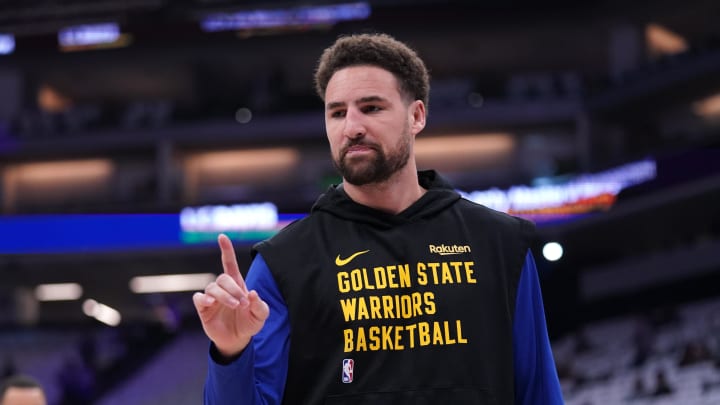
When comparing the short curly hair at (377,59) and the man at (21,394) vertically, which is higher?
the short curly hair at (377,59)

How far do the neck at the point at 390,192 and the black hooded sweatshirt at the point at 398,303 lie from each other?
0.02m

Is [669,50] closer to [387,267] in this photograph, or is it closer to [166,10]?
[166,10]

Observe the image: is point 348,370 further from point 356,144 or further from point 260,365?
point 356,144

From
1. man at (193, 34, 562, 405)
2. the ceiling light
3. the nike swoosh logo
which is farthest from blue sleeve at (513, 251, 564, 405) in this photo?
the ceiling light

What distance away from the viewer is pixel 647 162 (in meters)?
20.2

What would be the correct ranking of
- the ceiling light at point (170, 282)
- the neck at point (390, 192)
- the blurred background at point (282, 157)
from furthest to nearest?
the ceiling light at point (170, 282) < the blurred background at point (282, 157) < the neck at point (390, 192)

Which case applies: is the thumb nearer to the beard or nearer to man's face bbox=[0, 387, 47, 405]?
the beard

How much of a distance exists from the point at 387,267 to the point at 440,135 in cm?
2467

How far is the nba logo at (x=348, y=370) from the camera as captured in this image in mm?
2521

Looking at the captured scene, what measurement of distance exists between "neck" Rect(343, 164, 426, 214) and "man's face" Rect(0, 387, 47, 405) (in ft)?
13.1

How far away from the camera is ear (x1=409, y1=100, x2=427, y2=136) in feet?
9.06

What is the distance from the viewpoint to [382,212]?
2.77 meters

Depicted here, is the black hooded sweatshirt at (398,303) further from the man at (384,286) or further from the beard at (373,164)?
the beard at (373,164)

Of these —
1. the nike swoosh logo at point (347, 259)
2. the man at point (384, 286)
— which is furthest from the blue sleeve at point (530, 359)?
the nike swoosh logo at point (347, 259)
